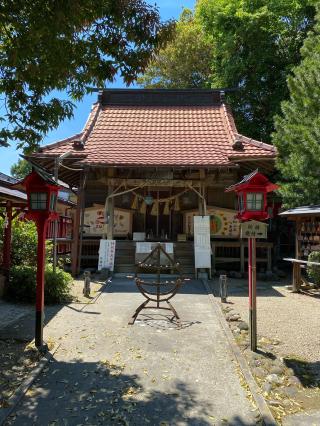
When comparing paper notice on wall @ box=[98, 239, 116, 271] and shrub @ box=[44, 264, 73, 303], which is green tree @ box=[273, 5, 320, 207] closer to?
paper notice on wall @ box=[98, 239, 116, 271]

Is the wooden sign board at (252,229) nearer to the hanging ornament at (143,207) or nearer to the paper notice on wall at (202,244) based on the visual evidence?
the paper notice on wall at (202,244)

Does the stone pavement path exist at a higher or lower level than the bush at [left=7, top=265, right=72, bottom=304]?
lower

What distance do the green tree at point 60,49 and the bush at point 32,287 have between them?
411 cm

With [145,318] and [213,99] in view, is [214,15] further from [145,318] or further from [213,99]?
[145,318]

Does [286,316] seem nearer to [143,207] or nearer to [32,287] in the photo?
[32,287]

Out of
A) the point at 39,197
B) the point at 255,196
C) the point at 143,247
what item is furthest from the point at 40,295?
the point at 143,247

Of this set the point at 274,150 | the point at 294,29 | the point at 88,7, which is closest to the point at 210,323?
the point at 88,7

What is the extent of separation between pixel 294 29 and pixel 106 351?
19.4 m

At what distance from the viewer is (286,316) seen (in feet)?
28.4

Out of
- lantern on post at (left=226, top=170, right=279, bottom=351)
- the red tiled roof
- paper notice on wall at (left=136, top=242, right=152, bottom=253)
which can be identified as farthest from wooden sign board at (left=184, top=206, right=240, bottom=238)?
lantern on post at (left=226, top=170, right=279, bottom=351)

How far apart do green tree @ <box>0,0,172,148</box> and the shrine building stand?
22.6 feet

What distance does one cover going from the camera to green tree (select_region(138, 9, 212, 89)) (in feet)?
88.6

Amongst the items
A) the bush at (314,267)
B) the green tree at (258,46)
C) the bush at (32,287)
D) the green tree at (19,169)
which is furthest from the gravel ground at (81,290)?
the green tree at (19,169)

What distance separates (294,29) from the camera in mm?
19812
